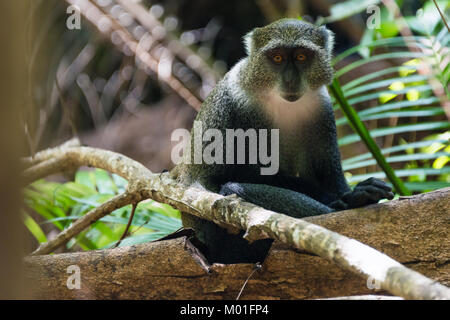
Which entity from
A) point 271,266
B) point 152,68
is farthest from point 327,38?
point 152,68

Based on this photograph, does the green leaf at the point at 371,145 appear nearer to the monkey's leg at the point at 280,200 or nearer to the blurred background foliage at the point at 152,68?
the monkey's leg at the point at 280,200

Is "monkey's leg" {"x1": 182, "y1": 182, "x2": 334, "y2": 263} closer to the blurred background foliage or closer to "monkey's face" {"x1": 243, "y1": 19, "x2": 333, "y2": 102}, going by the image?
"monkey's face" {"x1": 243, "y1": 19, "x2": 333, "y2": 102}

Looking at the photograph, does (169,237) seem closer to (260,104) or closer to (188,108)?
(260,104)

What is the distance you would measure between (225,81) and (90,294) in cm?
257

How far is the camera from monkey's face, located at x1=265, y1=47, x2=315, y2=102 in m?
4.60

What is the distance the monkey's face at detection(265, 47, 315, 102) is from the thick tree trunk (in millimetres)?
1463

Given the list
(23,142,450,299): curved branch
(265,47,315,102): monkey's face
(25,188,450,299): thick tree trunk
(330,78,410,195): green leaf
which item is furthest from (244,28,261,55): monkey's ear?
(25,188,450,299): thick tree trunk

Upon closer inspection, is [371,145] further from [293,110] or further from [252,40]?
[252,40]

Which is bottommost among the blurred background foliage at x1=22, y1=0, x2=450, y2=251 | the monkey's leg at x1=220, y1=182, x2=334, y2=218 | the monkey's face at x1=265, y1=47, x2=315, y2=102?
the monkey's leg at x1=220, y1=182, x2=334, y2=218

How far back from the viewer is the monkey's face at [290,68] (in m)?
4.60

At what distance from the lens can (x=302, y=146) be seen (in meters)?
5.14

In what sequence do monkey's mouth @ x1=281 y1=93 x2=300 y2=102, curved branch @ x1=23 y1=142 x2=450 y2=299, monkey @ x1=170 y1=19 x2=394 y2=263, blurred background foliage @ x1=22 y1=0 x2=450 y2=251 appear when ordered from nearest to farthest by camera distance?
curved branch @ x1=23 y1=142 x2=450 y2=299 < monkey @ x1=170 y1=19 x2=394 y2=263 < monkey's mouth @ x1=281 y1=93 x2=300 y2=102 < blurred background foliage @ x1=22 y1=0 x2=450 y2=251

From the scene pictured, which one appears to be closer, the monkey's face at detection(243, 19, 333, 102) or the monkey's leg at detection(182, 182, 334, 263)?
the monkey's leg at detection(182, 182, 334, 263)
